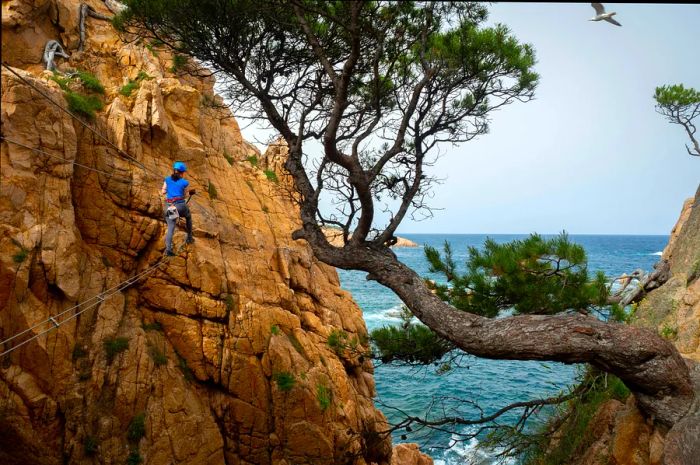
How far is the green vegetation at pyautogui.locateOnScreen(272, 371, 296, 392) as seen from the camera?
400 inches

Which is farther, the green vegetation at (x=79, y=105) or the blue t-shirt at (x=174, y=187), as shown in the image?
the green vegetation at (x=79, y=105)

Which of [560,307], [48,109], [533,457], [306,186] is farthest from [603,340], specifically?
[48,109]

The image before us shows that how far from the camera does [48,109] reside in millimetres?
9102

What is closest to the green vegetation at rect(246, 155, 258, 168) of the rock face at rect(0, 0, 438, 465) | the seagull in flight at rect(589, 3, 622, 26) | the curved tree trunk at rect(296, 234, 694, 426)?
the rock face at rect(0, 0, 438, 465)

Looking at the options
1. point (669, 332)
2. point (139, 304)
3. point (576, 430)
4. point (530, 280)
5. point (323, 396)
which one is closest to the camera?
point (530, 280)

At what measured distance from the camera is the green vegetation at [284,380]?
33.4 feet

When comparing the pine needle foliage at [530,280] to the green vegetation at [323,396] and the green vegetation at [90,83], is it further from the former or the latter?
the green vegetation at [90,83]

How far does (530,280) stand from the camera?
5.44 m

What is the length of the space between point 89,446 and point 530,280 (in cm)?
868

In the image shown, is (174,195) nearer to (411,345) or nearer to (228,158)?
(411,345)

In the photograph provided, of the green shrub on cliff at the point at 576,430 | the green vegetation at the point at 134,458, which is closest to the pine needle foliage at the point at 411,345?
the green shrub on cliff at the point at 576,430

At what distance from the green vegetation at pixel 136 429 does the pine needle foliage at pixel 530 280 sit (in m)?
7.12

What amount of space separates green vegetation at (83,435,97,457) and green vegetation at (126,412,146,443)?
59 centimetres

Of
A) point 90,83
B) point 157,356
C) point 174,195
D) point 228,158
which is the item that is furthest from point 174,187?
point 228,158
